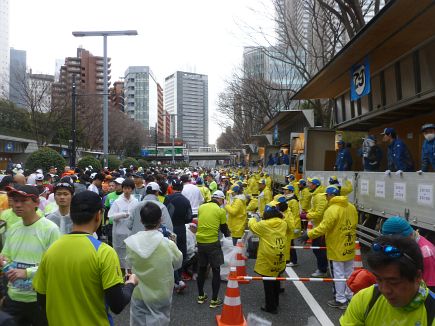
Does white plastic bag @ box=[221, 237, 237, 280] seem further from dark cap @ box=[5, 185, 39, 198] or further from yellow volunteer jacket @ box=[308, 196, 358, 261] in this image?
dark cap @ box=[5, 185, 39, 198]

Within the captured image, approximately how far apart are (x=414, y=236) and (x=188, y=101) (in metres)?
98.9

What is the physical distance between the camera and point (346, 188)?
9125 millimetres

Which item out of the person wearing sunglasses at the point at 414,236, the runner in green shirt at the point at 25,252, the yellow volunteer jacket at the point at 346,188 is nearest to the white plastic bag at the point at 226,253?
the yellow volunteer jacket at the point at 346,188

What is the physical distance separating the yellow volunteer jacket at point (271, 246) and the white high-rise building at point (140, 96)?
386 feet

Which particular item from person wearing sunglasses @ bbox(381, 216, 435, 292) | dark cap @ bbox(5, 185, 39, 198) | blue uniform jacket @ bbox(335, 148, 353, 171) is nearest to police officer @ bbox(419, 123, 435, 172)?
person wearing sunglasses @ bbox(381, 216, 435, 292)

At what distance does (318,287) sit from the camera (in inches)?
296

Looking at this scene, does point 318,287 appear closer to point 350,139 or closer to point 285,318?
point 285,318

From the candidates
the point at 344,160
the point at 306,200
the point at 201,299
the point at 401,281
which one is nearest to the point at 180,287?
the point at 201,299

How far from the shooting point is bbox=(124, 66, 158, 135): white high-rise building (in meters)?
123

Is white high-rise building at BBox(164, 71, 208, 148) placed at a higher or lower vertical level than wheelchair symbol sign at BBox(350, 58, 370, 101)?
higher

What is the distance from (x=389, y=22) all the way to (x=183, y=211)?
20.4 feet

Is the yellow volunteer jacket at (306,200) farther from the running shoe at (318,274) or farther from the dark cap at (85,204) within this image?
the dark cap at (85,204)

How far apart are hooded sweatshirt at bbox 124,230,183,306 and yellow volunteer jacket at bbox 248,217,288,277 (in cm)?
227

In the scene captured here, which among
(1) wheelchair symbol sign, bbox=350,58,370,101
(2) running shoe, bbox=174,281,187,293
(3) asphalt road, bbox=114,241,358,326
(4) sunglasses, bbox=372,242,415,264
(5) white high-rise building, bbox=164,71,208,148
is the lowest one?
(3) asphalt road, bbox=114,241,358,326
